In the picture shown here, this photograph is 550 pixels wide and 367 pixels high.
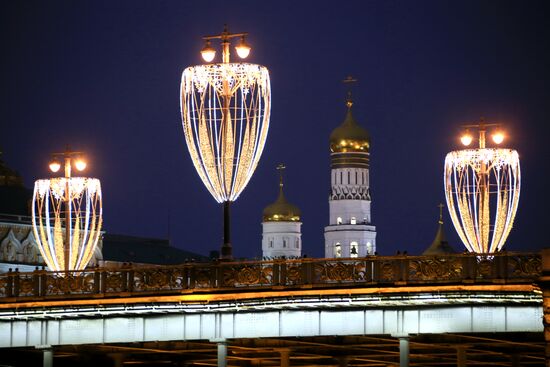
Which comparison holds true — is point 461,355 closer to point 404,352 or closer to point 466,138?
point 404,352

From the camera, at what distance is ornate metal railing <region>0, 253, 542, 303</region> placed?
6041 cm

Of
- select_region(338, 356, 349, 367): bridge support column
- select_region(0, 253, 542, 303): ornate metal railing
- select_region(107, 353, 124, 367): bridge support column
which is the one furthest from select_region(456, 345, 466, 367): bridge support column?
select_region(107, 353, 124, 367): bridge support column

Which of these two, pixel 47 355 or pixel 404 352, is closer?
pixel 404 352

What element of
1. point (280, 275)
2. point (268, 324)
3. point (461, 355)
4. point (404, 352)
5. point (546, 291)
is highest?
point (280, 275)

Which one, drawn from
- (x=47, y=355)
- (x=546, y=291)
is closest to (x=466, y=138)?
Result: (x=47, y=355)

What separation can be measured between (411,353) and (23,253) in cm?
11084

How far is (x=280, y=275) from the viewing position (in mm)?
64250

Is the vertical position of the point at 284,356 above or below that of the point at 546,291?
below

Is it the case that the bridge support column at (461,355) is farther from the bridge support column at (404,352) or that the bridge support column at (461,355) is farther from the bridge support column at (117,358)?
the bridge support column at (117,358)

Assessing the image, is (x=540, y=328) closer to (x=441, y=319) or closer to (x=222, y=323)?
(x=441, y=319)

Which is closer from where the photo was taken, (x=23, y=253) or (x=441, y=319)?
(x=441, y=319)

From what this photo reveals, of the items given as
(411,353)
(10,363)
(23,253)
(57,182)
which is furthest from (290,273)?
(23,253)

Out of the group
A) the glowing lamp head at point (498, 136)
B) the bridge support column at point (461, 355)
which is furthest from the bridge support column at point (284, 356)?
the glowing lamp head at point (498, 136)

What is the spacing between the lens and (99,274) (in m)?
68.3
